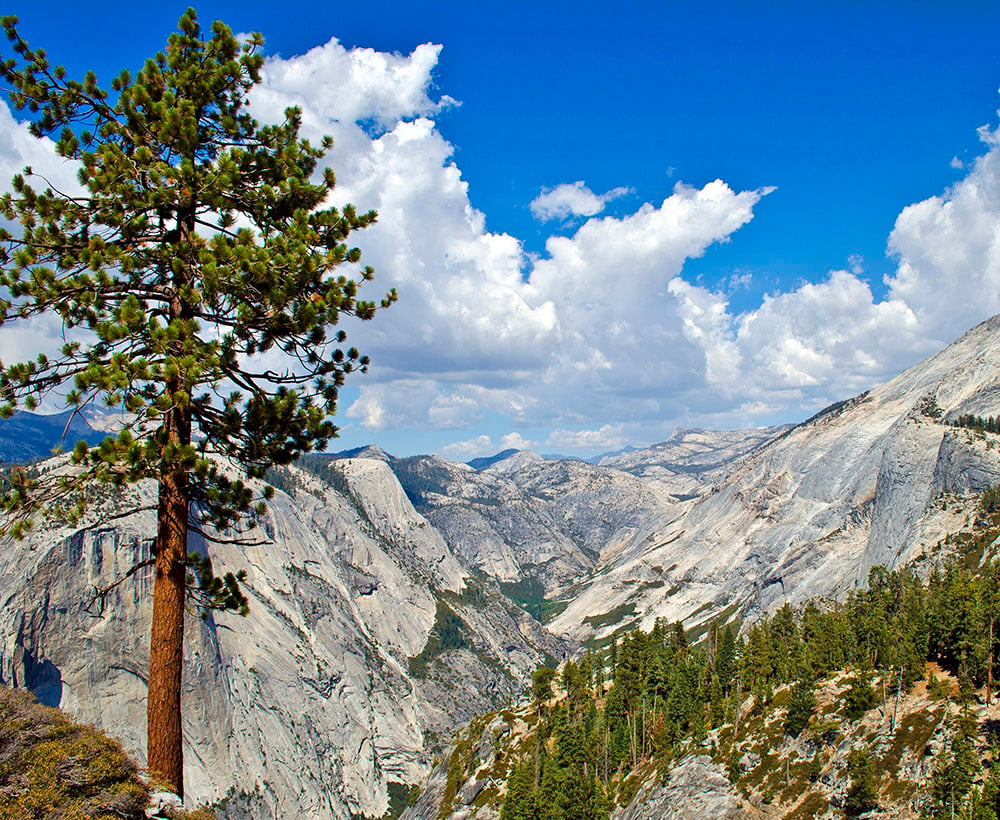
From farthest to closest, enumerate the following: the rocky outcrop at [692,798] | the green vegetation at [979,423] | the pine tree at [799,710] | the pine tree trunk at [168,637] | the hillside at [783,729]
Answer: the green vegetation at [979,423], the pine tree at [799,710], the rocky outcrop at [692,798], the hillside at [783,729], the pine tree trunk at [168,637]

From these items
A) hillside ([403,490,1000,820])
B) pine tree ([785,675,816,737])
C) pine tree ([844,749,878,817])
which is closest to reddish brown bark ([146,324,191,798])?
hillside ([403,490,1000,820])

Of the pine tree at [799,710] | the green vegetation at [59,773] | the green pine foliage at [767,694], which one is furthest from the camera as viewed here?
the pine tree at [799,710]

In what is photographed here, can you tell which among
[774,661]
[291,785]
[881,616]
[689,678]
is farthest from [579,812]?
[291,785]

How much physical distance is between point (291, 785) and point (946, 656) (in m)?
176

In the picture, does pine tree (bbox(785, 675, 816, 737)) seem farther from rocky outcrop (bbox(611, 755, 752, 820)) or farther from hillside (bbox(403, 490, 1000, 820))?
rocky outcrop (bbox(611, 755, 752, 820))

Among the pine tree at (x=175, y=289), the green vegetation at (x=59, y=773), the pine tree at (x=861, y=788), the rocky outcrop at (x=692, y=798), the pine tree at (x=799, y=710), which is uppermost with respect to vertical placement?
the pine tree at (x=175, y=289)

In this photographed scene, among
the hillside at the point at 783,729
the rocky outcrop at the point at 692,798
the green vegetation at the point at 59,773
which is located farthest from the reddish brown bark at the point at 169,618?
the rocky outcrop at the point at 692,798

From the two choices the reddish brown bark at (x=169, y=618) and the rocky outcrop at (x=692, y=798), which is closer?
the reddish brown bark at (x=169, y=618)

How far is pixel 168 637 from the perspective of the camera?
13.8 m

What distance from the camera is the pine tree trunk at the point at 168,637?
13.3 meters

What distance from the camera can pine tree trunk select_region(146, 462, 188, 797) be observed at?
13.3 meters

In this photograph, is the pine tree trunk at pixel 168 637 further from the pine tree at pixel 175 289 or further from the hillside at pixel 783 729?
the hillside at pixel 783 729

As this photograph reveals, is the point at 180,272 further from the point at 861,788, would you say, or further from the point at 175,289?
the point at 861,788

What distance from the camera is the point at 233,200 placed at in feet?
50.1
